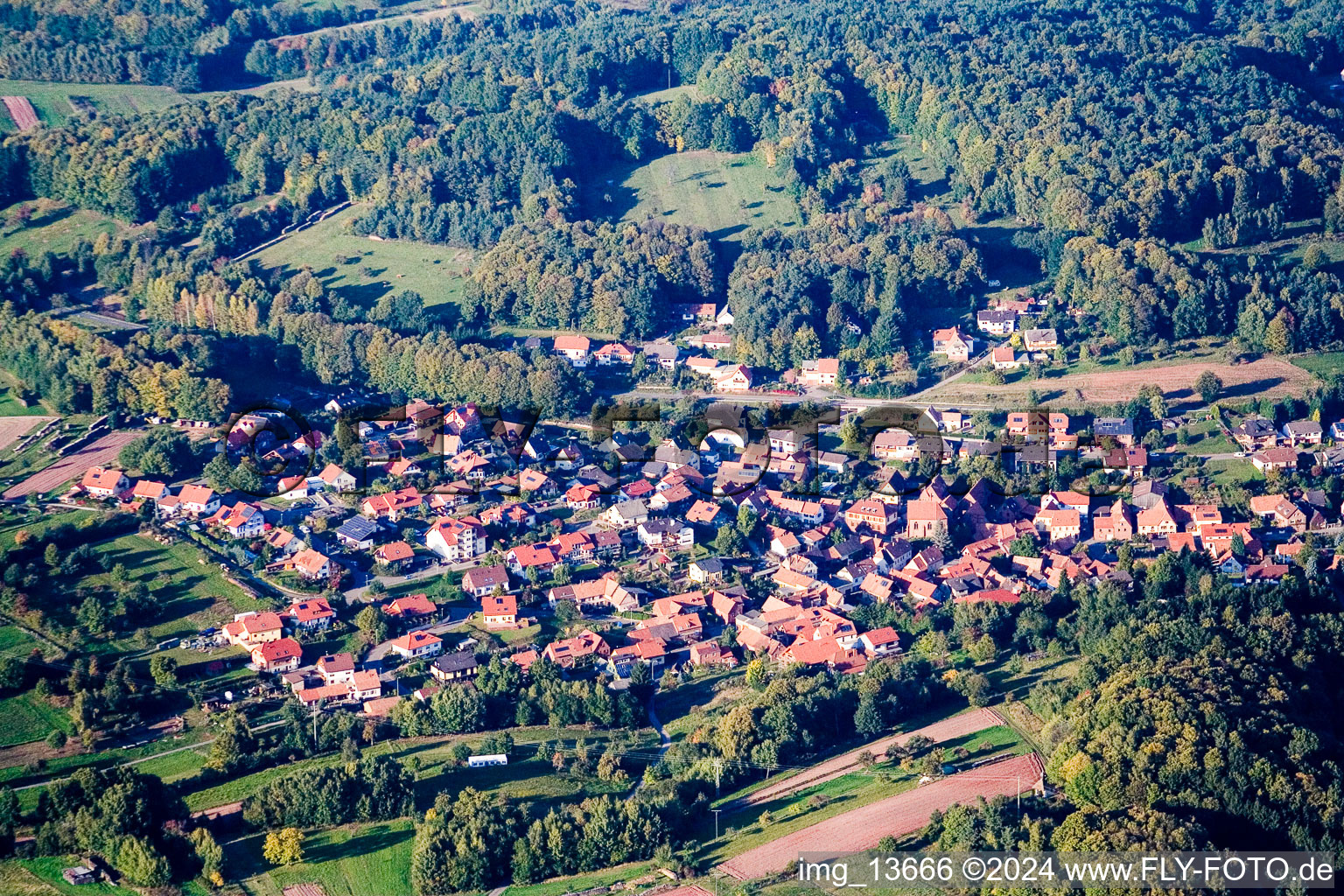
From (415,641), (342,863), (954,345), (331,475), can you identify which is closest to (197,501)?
(331,475)

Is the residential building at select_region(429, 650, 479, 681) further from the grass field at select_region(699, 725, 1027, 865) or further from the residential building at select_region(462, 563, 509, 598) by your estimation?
the grass field at select_region(699, 725, 1027, 865)

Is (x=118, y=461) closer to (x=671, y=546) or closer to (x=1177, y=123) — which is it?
(x=671, y=546)

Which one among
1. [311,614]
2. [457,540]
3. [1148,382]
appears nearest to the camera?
[311,614]

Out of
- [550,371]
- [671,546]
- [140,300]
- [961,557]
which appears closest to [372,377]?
[550,371]

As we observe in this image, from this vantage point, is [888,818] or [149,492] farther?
[149,492]

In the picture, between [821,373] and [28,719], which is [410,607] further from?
[821,373]

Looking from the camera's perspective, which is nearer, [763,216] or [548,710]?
[548,710]
